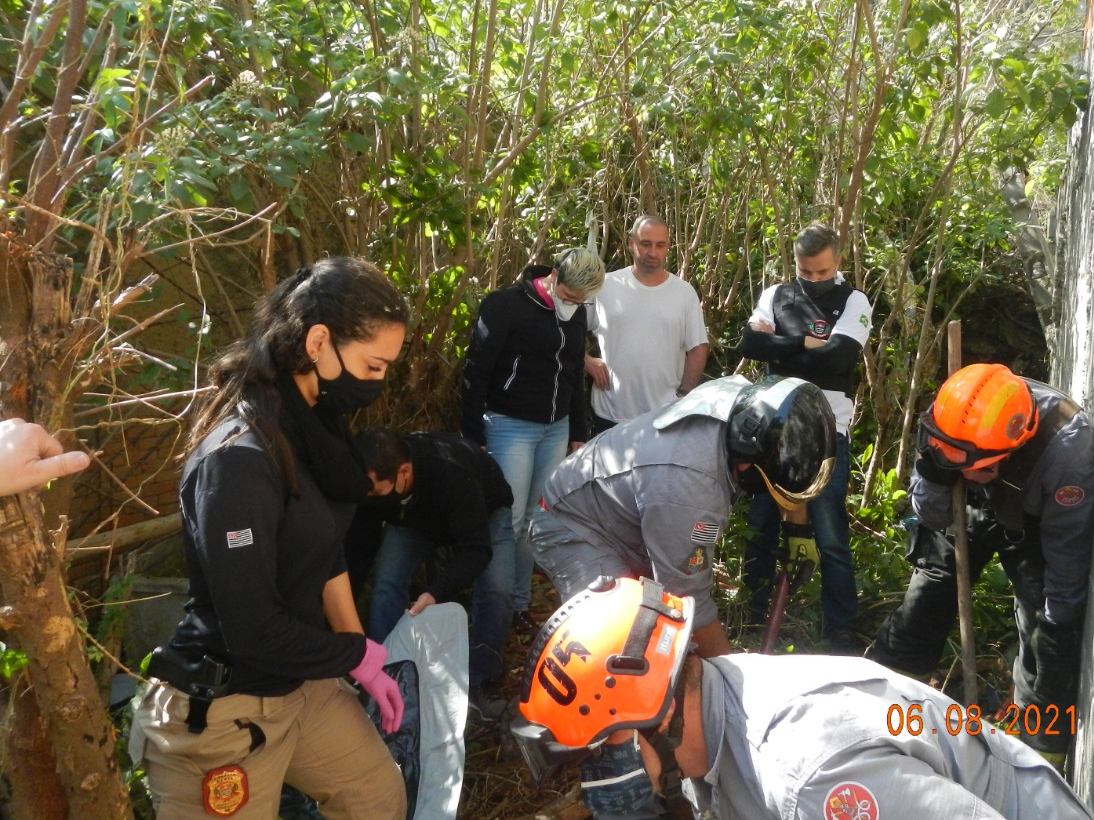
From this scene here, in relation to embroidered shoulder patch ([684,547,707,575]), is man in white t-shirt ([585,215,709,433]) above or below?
above

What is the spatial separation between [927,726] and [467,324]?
3777 mm

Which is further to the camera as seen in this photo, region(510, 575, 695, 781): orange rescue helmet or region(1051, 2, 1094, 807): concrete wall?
region(1051, 2, 1094, 807): concrete wall

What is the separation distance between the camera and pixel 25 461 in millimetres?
1752

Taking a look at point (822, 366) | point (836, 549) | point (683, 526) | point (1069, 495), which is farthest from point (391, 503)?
point (1069, 495)

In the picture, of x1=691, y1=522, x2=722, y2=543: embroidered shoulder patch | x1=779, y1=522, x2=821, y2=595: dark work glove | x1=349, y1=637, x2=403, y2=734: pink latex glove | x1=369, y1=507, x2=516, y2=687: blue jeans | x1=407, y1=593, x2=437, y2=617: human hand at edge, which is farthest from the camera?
x1=369, y1=507, x2=516, y2=687: blue jeans

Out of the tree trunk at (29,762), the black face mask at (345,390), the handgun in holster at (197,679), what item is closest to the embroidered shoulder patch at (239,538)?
the handgun in holster at (197,679)

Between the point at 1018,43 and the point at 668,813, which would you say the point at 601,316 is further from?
the point at 668,813

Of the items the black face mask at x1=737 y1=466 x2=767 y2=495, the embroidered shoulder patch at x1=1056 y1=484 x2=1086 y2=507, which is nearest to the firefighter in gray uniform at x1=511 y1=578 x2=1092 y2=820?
the black face mask at x1=737 y1=466 x2=767 y2=495

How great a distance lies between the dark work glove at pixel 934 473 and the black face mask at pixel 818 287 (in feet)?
4.47

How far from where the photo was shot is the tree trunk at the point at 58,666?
2.07m

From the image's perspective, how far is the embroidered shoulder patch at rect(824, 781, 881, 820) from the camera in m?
1.58

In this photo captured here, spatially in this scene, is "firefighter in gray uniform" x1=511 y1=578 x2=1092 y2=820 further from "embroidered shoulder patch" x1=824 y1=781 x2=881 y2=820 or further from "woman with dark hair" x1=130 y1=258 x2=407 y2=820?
"woman with dark hair" x1=130 y1=258 x2=407 y2=820

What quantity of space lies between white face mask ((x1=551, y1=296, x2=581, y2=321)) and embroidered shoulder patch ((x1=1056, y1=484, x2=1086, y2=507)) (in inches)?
91.6

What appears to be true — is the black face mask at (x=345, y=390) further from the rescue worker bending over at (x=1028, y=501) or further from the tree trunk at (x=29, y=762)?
the rescue worker bending over at (x=1028, y=501)
